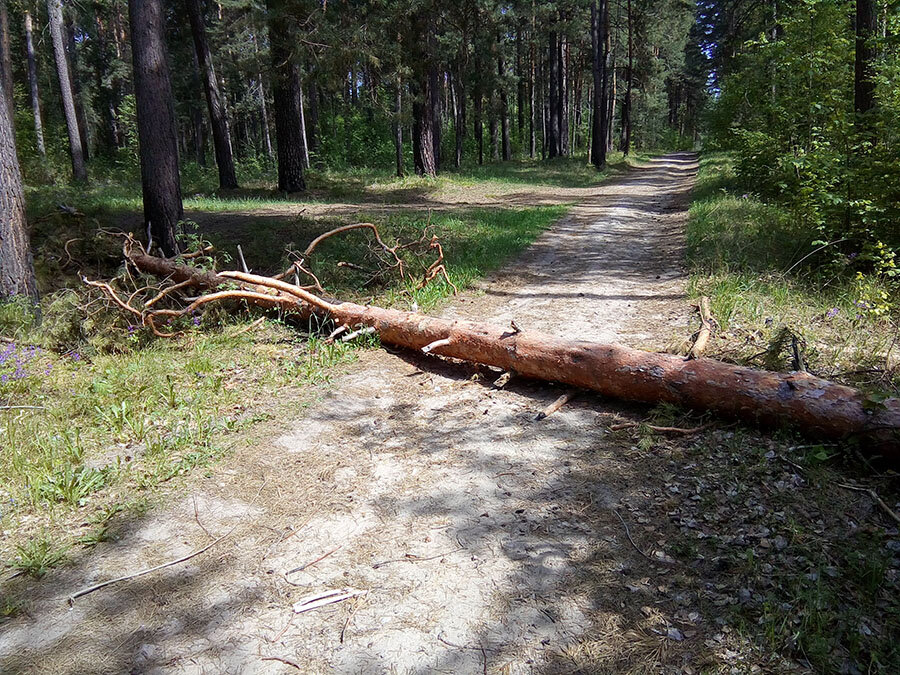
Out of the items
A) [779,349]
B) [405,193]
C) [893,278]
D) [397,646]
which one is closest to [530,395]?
[779,349]

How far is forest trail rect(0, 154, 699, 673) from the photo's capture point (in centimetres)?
239

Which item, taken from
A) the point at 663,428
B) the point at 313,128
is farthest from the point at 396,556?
the point at 313,128

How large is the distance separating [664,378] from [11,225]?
665 centimetres

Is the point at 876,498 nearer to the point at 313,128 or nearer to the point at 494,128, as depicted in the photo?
the point at 313,128

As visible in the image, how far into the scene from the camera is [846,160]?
716 centimetres

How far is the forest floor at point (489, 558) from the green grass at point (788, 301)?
135cm

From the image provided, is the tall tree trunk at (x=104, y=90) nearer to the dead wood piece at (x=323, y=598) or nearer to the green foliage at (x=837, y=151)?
the green foliage at (x=837, y=151)

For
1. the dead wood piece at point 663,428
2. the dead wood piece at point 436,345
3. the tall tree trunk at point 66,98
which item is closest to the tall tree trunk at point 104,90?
the tall tree trunk at point 66,98

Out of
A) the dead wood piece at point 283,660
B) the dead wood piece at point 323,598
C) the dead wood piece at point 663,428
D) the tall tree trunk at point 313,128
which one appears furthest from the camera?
the tall tree trunk at point 313,128

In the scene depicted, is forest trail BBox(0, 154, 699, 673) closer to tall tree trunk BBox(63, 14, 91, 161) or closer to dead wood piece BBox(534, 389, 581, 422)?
dead wood piece BBox(534, 389, 581, 422)

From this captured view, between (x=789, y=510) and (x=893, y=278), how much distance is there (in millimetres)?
5403

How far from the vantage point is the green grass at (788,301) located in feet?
15.2

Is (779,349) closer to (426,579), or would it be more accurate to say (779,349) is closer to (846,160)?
(426,579)

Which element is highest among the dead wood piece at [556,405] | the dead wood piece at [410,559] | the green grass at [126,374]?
the green grass at [126,374]
